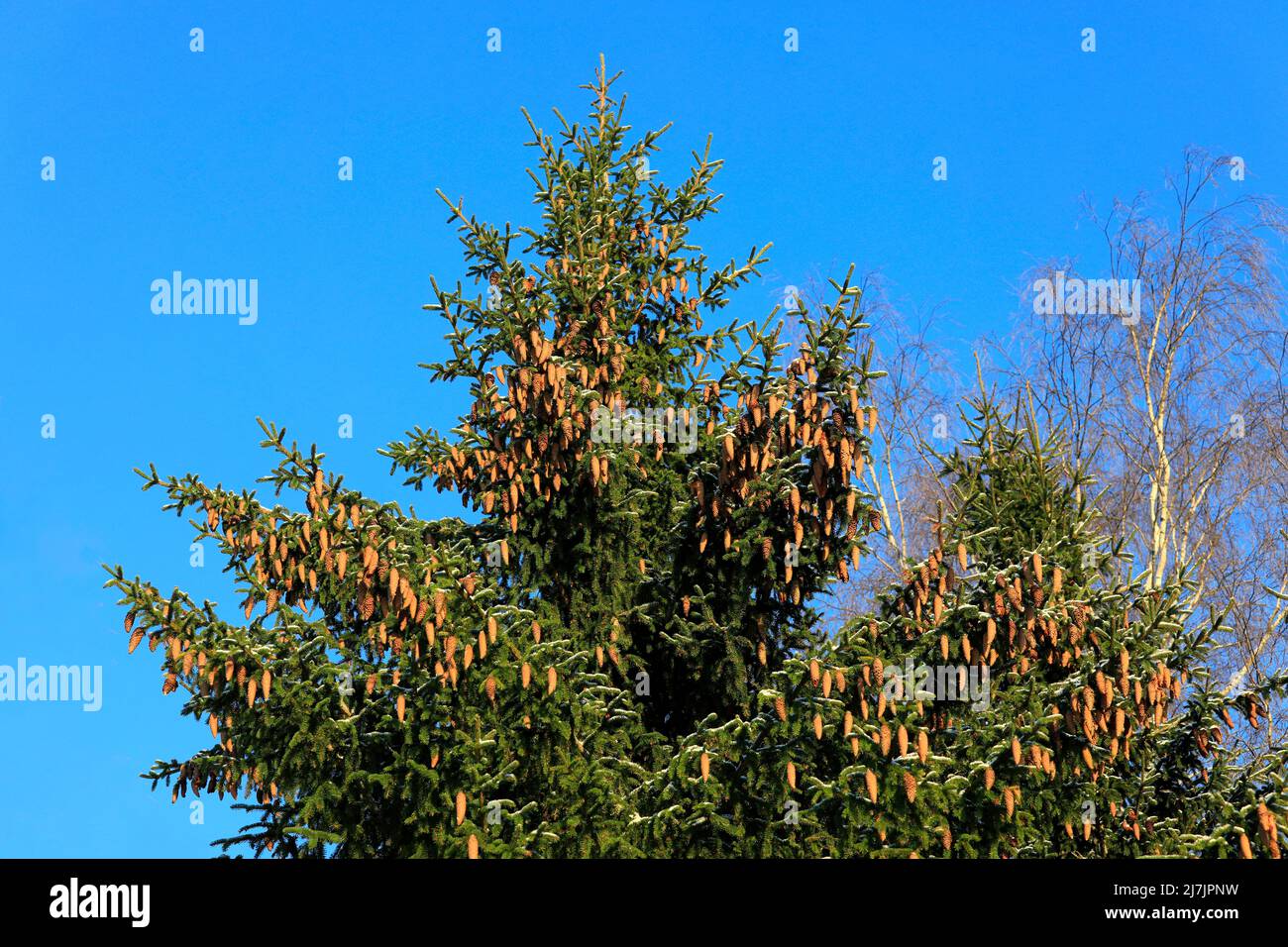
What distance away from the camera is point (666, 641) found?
11.7 m

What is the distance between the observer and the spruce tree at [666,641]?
927 centimetres

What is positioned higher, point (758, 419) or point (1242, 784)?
point (758, 419)

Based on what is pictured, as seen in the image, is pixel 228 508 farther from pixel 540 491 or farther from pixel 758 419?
pixel 758 419

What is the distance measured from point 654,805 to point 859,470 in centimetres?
330

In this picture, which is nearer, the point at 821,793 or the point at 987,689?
the point at 821,793

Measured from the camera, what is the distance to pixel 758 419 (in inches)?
405

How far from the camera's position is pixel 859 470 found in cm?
1041

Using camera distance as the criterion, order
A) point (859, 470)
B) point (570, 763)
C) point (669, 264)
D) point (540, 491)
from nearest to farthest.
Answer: point (570, 763) → point (859, 470) → point (540, 491) → point (669, 264)

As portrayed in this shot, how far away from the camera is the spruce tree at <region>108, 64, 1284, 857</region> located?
9273mm
